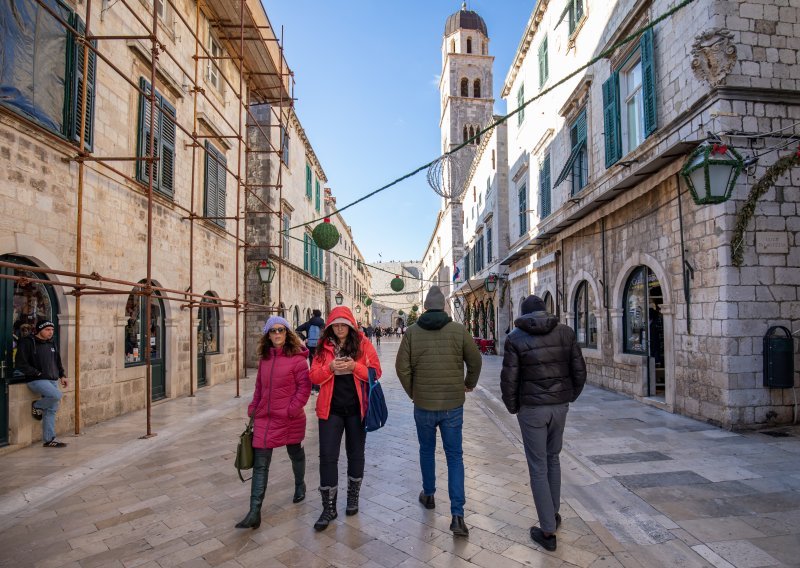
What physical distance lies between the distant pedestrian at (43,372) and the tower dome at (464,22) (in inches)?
1805

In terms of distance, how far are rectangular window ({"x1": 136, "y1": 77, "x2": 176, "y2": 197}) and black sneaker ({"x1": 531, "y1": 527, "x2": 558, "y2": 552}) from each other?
26.1ft

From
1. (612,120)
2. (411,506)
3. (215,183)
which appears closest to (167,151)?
(215,183)

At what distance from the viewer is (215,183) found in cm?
1212

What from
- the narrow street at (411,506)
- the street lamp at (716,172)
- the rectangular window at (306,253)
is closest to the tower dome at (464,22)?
the rectangular window at (306,253)

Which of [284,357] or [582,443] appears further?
[582,443]

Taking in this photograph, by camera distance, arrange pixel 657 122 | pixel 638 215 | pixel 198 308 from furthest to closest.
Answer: pixel 198 308, pixel 638 215, pixel 657 122

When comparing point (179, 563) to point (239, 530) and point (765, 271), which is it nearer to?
point (239, 530)

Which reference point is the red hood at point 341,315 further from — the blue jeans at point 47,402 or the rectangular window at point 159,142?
the rectangular window at point 159,142

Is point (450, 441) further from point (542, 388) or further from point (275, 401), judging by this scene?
point (275, 401)

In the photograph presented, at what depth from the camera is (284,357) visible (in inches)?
152

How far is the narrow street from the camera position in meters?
3.23

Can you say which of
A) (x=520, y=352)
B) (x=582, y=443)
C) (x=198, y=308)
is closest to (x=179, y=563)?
(x=520, y=352)

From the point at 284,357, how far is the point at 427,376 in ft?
3.75

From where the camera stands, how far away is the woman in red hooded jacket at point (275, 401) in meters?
3.71
